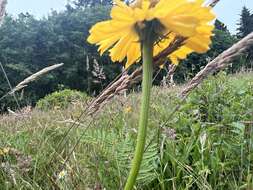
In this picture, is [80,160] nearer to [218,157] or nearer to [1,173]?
[1,173]

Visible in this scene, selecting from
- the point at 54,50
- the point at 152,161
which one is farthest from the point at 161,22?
the point at 54,50

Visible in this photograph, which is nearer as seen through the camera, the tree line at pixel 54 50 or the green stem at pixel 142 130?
the green stem at pixel 142 130

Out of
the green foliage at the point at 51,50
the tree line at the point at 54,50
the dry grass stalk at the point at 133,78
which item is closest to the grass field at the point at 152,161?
the dry grass stalk at the point at 133,78

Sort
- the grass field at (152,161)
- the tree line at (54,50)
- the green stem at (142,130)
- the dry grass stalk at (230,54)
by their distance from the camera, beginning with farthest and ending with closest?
the tree line at (54,50), the grass field at (152,161), the dry grass stalk at (230,54), the green stem at (142,130)

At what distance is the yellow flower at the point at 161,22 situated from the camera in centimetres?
55

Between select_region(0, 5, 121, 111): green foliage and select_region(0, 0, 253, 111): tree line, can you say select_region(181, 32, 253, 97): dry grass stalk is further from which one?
select_region(0, 5, 121, 111): green foliage

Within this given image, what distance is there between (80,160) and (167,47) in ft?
2.60

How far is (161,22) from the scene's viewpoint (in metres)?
0.58

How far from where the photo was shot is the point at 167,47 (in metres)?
0.65

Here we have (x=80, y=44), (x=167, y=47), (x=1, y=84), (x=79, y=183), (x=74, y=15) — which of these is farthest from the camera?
(x=74, y=15)

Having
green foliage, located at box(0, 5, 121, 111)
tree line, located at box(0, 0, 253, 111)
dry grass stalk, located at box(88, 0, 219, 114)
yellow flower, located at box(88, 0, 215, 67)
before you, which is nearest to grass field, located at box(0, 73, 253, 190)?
dry grass stalk, located at box(88, 0, 219, 114)

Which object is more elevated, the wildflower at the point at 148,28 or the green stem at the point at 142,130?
the wildflower at the point at 148,28

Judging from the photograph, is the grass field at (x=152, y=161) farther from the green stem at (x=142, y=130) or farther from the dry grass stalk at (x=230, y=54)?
the green stem at (x=142, y=130)

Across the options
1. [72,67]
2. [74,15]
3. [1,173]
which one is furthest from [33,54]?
[1,173]
